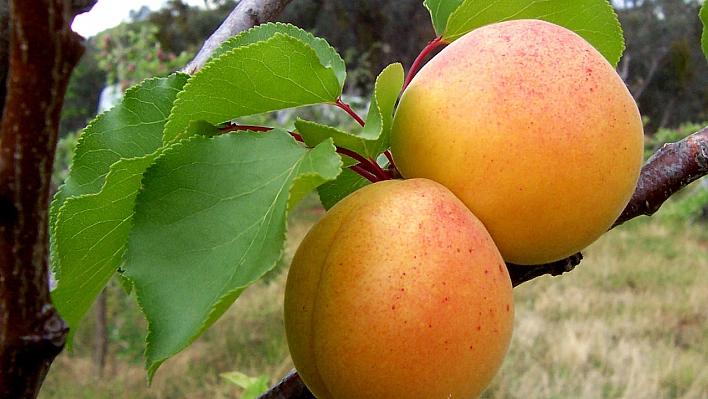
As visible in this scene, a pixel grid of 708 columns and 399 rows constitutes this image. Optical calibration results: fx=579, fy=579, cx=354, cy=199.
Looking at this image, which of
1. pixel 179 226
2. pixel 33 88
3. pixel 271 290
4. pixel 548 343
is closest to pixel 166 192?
pixel 179 226

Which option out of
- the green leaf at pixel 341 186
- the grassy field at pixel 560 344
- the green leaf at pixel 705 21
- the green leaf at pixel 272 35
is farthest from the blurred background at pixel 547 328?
the green leaf at pixel 705 21

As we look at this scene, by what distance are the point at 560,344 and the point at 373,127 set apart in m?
2.90

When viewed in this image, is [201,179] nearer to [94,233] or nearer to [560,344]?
[94,233]

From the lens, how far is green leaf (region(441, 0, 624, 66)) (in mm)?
491

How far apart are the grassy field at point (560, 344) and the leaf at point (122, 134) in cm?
241

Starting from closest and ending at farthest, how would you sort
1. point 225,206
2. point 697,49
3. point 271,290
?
1. point 225,206
2. point 271,290
3. point 697,49

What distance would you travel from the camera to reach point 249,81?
39 centimetres

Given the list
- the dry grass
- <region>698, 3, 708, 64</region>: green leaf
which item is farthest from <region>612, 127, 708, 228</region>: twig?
the dry grass

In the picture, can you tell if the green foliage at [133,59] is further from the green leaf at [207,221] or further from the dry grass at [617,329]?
the green leaf at [207,221]

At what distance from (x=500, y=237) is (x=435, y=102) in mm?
110

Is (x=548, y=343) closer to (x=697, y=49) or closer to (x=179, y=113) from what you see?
(x=179, y=113)

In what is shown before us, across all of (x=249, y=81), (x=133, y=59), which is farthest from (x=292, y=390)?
(x=133, y=59)

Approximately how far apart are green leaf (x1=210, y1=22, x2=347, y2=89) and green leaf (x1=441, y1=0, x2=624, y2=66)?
107 millimetres

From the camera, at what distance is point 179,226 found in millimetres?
361
